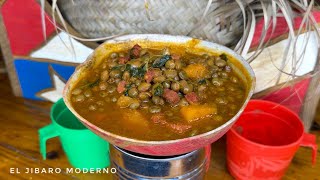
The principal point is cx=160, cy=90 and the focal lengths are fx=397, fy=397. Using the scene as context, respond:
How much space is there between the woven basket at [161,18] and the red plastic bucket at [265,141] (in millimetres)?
225

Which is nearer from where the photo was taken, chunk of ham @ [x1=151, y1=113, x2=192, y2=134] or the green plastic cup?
chunk of ham @ [x1=151, y1=113, x2=192, y2=134]

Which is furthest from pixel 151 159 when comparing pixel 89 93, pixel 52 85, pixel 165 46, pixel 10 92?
pixel 10 92

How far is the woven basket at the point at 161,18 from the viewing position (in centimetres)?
104

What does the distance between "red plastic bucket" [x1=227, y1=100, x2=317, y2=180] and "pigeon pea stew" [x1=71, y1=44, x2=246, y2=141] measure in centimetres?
18

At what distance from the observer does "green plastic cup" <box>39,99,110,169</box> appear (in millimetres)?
1014

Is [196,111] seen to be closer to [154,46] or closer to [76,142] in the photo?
[154,46]

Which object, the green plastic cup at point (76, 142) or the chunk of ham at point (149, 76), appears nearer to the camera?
the chunk of ham at point (149, 76)

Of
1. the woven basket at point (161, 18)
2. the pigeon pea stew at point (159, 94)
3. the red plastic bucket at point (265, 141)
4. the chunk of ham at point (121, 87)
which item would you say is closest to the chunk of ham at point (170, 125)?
the pigeon pea stew at point (159, 94)

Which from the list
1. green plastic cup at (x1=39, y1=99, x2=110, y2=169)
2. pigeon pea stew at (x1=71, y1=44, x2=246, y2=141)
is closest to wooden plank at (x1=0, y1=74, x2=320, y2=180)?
green plastic cup at (x1=39, y1=99, x2=110, y2=169)

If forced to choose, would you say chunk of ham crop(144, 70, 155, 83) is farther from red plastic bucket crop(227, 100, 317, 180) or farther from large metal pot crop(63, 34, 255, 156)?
red plastic bucket crop(227, 100, 317, 180)

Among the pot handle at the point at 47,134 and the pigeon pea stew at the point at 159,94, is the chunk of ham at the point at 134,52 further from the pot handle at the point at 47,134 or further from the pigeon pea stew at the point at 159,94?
the pot handle at the point at 47,134

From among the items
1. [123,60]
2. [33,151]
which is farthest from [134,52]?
[33,151]

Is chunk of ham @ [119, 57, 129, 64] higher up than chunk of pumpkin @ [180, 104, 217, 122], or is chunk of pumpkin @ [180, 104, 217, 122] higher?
chunk of ham @ [119, 57, 129, 64]

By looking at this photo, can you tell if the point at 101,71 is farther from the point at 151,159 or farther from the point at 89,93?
the point at 151,159
